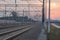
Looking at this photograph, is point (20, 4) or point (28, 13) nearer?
point (20, 4)

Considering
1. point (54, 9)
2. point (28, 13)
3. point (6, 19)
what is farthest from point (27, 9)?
point (54, 9)

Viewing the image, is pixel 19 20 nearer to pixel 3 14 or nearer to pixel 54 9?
pixel 3 14

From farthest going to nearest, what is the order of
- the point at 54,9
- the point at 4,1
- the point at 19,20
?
the point at 19,20
the point at 4,1
the point at 54,9

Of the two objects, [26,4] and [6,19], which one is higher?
[26,4]

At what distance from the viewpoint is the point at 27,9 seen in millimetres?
43375

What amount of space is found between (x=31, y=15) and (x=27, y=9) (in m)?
1.79

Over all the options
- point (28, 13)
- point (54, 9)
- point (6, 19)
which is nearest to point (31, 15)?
point (28, 13)

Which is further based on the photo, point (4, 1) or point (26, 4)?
point (26, 4)

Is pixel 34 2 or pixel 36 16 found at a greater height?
pixel 34 2

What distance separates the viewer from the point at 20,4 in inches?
1587

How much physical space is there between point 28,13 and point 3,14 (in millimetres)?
5355

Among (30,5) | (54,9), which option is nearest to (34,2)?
(30,5)

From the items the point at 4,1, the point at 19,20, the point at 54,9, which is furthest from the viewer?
the point at 19,20

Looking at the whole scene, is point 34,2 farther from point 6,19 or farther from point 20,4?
point 6,19
